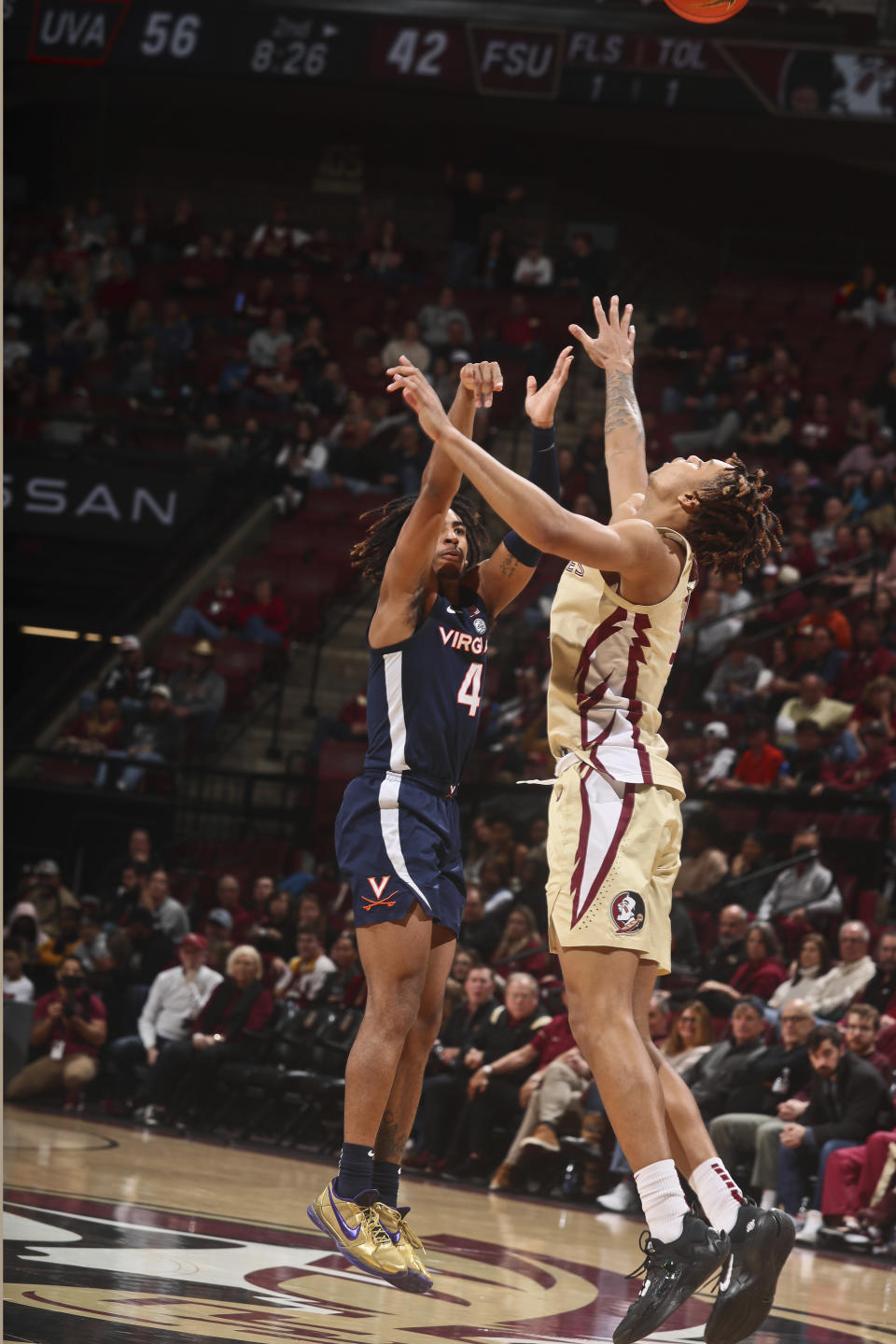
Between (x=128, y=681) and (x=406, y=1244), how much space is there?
38.1ft

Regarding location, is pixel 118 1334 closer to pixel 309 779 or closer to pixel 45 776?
pixel 309 779

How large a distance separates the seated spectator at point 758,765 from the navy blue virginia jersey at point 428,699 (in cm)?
725

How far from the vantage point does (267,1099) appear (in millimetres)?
10992

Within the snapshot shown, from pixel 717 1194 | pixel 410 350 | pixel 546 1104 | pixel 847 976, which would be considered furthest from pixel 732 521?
pixel 410 350

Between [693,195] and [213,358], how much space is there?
632cm

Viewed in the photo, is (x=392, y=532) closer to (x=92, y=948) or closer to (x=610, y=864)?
(x=610, y=864)

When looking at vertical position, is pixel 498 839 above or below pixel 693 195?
below

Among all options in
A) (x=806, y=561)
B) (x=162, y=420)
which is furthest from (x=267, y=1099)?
(x=162, y=420)

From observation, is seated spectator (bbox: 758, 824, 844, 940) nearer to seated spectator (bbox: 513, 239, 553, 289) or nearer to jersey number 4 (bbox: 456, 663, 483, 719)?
jersey number 4 (bbox: 456, 663, 483, 719)

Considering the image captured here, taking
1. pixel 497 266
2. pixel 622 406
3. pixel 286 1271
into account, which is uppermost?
pixel 497 266

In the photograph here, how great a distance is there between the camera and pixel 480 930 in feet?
37.5

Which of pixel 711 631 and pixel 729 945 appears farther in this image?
pixel 711 631

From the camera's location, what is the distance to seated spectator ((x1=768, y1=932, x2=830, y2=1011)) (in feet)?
31.6

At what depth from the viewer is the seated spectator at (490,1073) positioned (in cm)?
988
